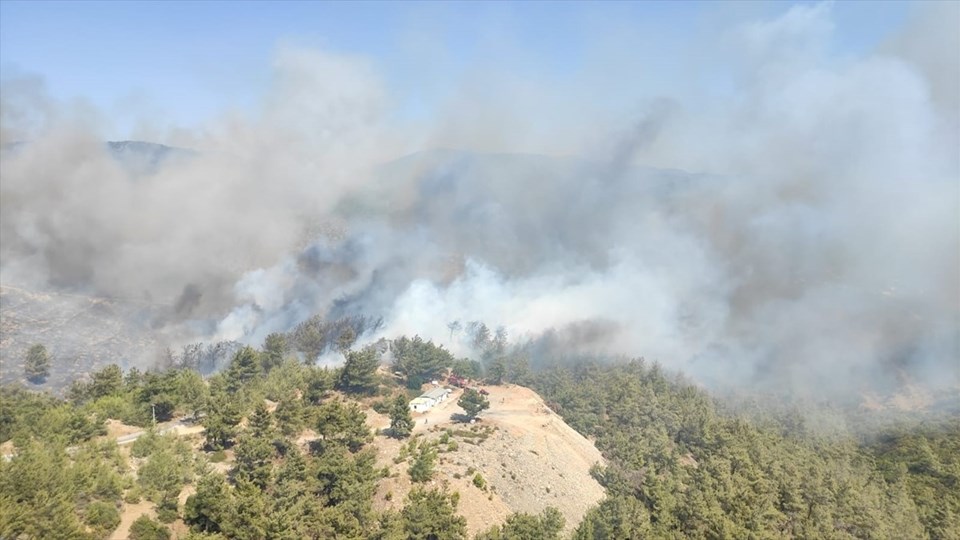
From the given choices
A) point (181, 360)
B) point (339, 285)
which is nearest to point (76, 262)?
point (181, 360)

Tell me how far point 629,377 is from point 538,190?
114284mm

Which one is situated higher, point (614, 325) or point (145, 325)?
point (614, 325)

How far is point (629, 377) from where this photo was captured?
91.9 meters

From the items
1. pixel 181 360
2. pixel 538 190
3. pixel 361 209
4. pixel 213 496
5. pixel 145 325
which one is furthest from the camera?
pixel 538 190

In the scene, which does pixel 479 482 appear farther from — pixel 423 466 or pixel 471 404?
pixel 471 404

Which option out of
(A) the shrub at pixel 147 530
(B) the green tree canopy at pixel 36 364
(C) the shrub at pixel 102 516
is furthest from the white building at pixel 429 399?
(B) the green tree canopy at pixel 36 364

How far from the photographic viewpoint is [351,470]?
4125 centimetres

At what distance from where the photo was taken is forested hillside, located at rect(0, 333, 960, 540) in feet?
115

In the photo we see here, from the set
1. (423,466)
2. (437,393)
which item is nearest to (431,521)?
(423,466)

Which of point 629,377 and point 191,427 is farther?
point 629,377

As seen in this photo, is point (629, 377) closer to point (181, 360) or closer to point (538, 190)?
point (181, 360)

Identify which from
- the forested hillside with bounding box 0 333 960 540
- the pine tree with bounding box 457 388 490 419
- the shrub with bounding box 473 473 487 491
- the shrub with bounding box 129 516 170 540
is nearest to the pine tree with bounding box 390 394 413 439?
the forested hillside with bounding box 0 333 960 540

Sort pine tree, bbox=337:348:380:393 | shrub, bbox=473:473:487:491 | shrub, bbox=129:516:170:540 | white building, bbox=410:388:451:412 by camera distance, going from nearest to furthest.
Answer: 1. shrub, bbox=129:516:170:540
2. shrub, bbox=473:473:487:491
3. pine tree, bbox=337:348:380:393
4. white building, bbox=410:388:451:412

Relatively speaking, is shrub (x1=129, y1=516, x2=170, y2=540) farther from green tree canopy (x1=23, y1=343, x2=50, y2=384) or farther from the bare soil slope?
green tree canopy (x1=23, y1=343, x2=50, y2=384)
